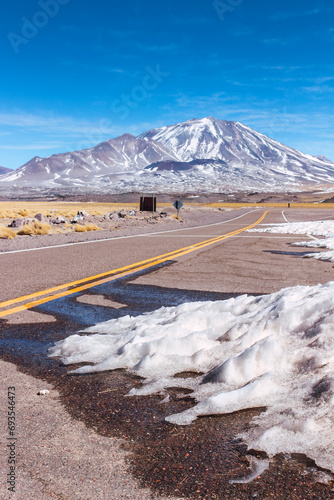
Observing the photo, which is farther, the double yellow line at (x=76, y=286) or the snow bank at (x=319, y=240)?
the snow bank at (x=319, y=240)

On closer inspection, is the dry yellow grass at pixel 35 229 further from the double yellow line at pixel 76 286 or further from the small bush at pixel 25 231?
the double yellow line at pixel 76 286

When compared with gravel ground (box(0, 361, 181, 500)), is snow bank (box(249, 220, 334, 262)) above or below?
above

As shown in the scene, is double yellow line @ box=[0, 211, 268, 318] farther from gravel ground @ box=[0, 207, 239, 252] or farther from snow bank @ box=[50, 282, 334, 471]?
gravel ground @ box=[0, 207, 239, 252]

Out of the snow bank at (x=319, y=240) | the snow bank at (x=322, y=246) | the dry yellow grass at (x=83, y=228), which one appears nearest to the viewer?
the snow bank at (x=322, y=246)

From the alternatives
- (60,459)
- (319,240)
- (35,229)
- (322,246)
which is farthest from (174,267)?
(35,229)

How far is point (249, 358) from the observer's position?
302 centimetres

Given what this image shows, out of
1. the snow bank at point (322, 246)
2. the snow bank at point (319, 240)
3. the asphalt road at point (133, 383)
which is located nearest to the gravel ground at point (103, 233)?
the asphalt road at point (133, 383)

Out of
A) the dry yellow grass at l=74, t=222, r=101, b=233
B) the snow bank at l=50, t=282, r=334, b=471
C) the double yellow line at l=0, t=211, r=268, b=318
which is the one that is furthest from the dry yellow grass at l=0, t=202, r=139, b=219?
the snow bank at l=50, t=282, r=334, b=471

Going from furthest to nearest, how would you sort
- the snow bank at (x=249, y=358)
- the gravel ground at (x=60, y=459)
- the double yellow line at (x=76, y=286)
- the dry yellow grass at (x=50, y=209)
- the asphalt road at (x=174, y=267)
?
1. the dry yellow grass at (x=50, y=209)
2. the asphalt road at (x=174, y=267)
3. the double yellow line at (x=76, y=286)
4. the snow bank at (x=249, y=358)
5. the gravel ground at (x=60, y=459)

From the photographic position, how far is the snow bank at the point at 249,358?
2375 mm

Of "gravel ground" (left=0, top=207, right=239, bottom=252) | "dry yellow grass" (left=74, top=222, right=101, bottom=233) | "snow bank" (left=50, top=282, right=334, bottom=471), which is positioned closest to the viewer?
"snow bank" (left=50, top=282, right=334, bottom=471)

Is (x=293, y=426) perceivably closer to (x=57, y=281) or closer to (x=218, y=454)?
(x=218, y=454)

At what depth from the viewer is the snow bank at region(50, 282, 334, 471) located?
238 centimetres

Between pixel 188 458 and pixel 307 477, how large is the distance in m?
A: 0.53
